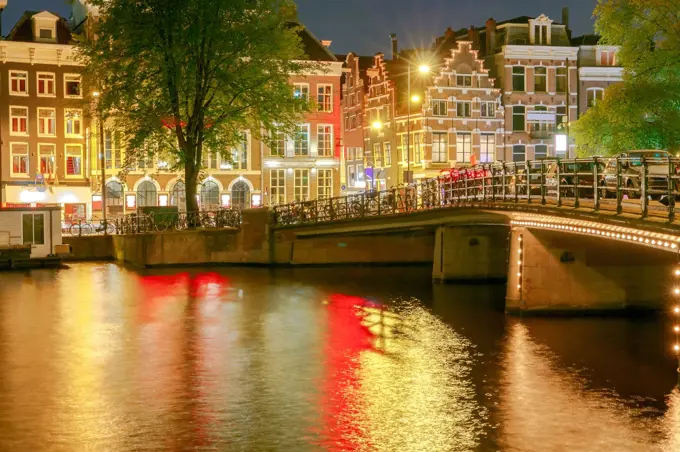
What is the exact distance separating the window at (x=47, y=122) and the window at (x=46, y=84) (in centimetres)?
101

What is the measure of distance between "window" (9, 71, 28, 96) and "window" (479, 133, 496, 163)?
1163 inches

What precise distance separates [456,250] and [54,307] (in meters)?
15.1

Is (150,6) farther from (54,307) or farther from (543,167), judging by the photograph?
(543,167)

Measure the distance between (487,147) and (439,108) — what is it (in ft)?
14.3

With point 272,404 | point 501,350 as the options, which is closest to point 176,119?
point 501,350

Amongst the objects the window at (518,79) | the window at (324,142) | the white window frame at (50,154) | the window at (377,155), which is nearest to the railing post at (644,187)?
the window at (324,142)

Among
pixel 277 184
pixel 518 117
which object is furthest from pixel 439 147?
pixel 277 184

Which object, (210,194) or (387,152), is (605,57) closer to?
(387,152)

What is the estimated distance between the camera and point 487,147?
242ft

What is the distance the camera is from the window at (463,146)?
72.8 metres

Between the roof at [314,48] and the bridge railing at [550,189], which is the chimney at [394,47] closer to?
the roof at [314,48]

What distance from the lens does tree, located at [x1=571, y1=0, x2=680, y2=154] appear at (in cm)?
4328

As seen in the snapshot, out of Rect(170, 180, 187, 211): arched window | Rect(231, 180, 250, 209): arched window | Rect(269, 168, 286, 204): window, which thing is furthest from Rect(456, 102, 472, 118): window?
Rect(170, 180, 187, 211): arched window

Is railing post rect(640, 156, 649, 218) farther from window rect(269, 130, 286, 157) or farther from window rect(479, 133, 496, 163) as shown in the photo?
window rect(479, 133, 496, 163)
